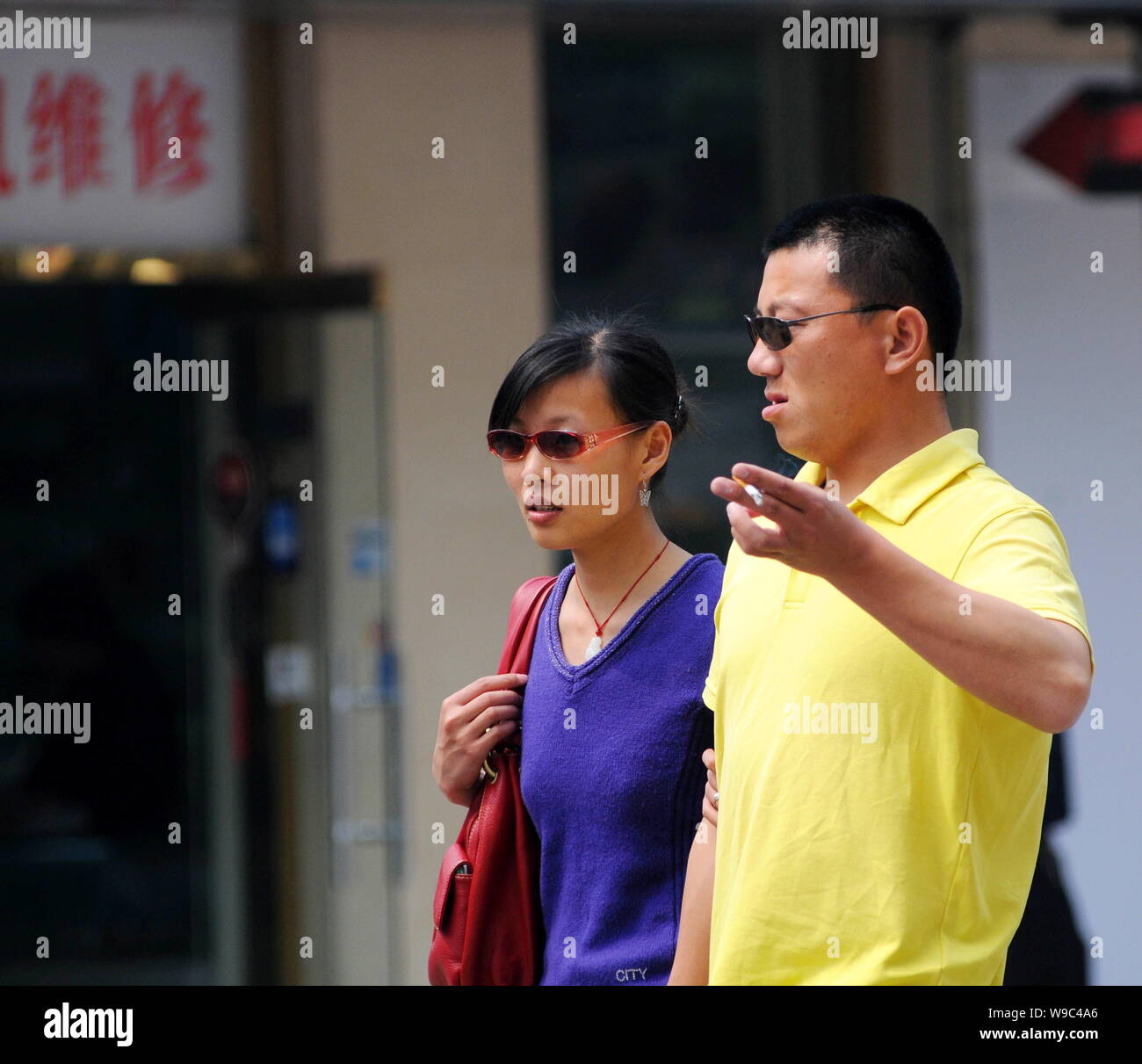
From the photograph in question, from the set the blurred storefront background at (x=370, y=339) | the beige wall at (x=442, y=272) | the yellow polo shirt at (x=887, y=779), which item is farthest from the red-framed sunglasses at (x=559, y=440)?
the beige wall at (x=442, y=272)

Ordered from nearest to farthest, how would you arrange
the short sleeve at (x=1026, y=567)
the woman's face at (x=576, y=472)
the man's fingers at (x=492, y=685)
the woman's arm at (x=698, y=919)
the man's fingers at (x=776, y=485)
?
the man's fingers at (x=776, y=485), the short sleeve at (x=1026, y=567), the woman's arm at (x=698, y=919), the woman's face at (x=576, y=472), the man's fingers at (x=492, y=685)

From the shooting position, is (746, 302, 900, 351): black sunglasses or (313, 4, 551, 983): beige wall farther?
(313, 4, 551, 983): beige wall

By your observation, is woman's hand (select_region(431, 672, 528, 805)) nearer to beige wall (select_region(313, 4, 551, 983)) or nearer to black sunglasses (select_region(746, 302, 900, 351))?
black sunglasses (select_region(746, 302, 900, 351))

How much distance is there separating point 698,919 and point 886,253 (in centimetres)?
85

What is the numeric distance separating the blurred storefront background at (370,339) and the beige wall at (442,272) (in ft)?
0.04

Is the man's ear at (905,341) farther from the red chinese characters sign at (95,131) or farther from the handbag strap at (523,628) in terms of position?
the red chinese characters sign at (95,131)

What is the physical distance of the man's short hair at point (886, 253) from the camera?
6.11 ft

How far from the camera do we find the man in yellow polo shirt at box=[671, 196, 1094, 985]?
5.20 ft

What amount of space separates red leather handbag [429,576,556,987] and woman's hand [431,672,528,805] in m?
0.03

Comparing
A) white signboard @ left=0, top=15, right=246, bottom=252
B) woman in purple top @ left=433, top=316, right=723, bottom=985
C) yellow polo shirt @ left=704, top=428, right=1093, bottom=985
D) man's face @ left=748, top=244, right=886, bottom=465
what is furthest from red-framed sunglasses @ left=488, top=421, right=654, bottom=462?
white signboard @ left=0, top=15, right=246, bottom=252

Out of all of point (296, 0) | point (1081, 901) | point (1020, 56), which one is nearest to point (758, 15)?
point (1020, 56)

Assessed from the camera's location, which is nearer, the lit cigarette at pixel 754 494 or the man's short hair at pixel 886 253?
the lit cigarette at pixel 754 494

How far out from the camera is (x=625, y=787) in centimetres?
201
